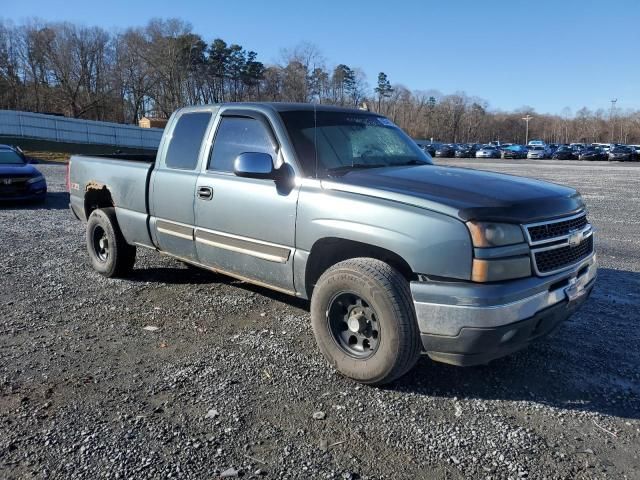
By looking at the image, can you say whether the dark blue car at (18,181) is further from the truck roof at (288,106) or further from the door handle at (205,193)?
the door handle at (205,193)

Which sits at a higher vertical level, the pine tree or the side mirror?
the pine tree

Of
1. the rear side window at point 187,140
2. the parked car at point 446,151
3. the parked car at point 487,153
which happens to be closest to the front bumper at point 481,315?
the rear side window at point 187,140

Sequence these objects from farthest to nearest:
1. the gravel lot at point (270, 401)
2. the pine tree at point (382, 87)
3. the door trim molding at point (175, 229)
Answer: the pine tree at point (382, 87), the door trim molding at point (175, 229), the gravel lot at point (270, 401)

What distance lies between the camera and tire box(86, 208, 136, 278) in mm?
5996

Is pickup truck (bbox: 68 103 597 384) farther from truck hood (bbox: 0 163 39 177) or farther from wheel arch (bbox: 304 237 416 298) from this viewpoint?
truck hood (bbox: 0 163 39 177)

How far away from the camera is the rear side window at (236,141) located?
4.38m

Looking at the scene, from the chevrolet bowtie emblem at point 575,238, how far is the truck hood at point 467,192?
15 centimetres

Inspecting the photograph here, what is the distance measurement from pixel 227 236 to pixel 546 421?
279 cm

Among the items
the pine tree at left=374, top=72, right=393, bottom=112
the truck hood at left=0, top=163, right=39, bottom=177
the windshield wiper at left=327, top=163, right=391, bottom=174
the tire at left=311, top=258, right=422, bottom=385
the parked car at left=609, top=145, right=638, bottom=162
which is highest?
the pine tree at left=374, top=72, right=393, bottom=112

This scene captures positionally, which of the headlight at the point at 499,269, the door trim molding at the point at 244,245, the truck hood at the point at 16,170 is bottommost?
the door trim molding at the point at 244,245

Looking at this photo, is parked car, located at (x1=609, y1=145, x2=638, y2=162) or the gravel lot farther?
parked car, located at (x1=609, y1=145, x2=638, y2=162)

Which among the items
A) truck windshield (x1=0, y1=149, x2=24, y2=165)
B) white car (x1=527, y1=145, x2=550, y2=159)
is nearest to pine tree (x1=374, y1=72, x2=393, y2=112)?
white car (x1=527, y1=145, x2=550, y2=159)

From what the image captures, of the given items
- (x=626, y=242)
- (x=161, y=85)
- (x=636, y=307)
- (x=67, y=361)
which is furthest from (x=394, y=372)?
(x=161, y=85)

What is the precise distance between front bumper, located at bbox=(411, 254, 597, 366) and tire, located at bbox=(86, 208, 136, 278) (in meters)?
3.99
